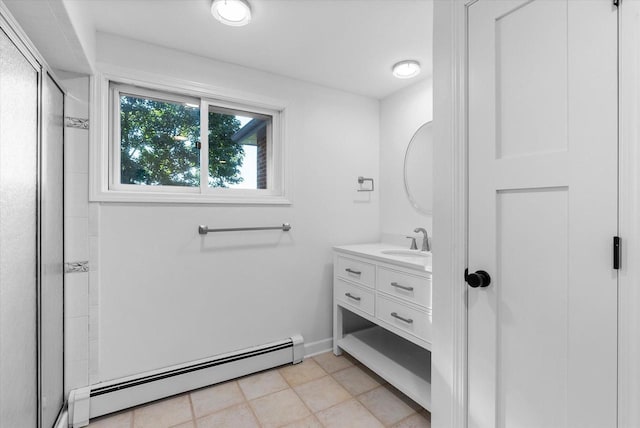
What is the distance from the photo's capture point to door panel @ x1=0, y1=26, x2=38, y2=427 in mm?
985

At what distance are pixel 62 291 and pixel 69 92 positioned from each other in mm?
1040

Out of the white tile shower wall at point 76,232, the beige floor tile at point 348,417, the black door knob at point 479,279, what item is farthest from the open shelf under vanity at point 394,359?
the white tile shower wall at point 76,232

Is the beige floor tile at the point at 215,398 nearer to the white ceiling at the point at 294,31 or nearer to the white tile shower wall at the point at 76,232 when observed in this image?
the white tile shower wall at the point at 76,232

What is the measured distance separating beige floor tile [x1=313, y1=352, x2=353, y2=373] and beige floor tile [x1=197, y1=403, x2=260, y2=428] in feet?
2.06

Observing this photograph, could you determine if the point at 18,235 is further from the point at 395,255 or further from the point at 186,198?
the point at 395,255

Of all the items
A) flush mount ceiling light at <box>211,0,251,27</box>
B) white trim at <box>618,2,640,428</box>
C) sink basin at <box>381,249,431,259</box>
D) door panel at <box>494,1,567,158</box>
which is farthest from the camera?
sink basin at <box>381,249,431,259</box>

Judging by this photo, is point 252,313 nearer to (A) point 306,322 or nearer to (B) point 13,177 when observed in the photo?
(A) point 306,322

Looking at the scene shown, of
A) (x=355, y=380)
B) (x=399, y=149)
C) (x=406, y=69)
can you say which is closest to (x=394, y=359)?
(x=355, y=380)

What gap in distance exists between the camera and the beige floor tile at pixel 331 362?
83.2 inches

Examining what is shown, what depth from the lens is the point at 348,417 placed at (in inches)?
63.6

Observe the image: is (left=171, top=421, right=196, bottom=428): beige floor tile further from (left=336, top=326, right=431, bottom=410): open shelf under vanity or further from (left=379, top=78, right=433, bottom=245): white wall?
(left=379, top=78, right=433, bottom=245): white wall

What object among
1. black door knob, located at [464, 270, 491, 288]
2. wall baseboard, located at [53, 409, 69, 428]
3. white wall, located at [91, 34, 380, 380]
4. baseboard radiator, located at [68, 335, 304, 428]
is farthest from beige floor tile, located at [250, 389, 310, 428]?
black door knob, located at [464, 270, 491, 288]

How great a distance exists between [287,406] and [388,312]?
2.56 ft

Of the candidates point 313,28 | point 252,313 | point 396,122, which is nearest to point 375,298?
point 252,313
